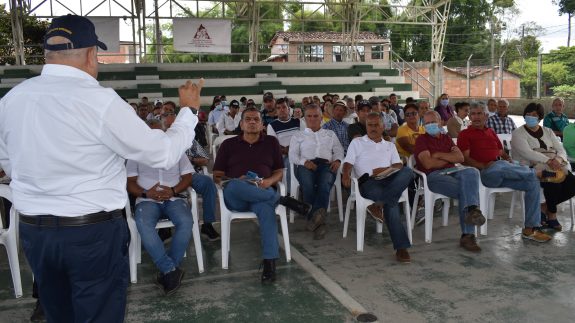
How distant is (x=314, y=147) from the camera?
4891 millimetres

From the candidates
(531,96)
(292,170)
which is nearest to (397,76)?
(531,96)

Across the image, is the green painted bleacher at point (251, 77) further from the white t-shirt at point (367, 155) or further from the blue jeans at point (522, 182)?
the blue jeans at point (522, 182)

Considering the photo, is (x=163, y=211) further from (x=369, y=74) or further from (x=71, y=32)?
(x=369, y=74)

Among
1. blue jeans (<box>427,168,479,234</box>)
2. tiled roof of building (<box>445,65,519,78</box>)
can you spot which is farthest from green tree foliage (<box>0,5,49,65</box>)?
blue jeans (<box>427,168,479,234</box>)

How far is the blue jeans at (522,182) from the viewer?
4219 millimetres

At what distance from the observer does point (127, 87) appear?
549 inches

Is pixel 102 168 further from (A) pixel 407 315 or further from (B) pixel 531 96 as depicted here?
(B) pixel 531 96

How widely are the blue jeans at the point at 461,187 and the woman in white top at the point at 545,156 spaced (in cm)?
90

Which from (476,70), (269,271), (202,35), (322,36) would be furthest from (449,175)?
(322,36)

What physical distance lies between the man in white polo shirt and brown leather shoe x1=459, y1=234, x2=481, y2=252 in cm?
53

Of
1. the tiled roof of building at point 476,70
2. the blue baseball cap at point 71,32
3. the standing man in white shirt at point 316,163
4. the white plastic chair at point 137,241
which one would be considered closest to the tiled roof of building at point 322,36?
the tiled roof of building at point 476,70

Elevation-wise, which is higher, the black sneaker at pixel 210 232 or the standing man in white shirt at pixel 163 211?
the standing man in white shirt at pixel 163 211

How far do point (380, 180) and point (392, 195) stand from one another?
0.71 feet

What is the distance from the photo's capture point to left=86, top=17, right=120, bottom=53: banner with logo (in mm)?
14219
